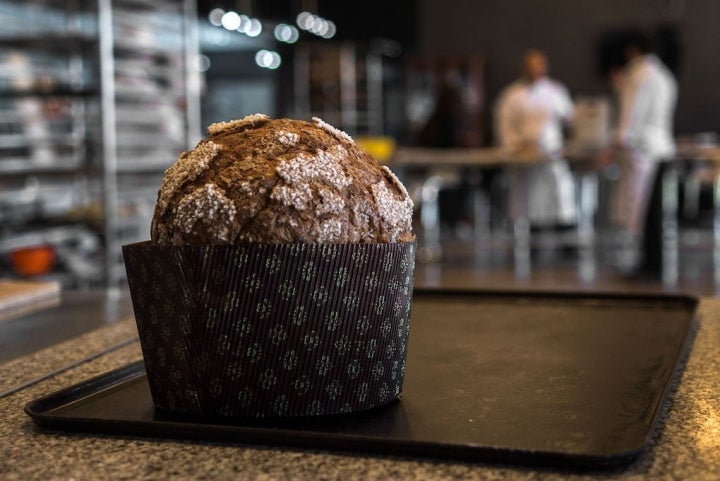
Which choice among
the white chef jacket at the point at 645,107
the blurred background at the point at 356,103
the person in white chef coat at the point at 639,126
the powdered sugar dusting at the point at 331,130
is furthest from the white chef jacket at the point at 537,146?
the powdered sugar dusting at the point at 331,130

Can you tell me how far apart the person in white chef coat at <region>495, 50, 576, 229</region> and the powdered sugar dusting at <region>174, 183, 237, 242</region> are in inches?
273

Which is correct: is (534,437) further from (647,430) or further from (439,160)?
(439,160)

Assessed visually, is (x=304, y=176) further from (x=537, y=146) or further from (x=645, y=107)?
(x=537, y=146)

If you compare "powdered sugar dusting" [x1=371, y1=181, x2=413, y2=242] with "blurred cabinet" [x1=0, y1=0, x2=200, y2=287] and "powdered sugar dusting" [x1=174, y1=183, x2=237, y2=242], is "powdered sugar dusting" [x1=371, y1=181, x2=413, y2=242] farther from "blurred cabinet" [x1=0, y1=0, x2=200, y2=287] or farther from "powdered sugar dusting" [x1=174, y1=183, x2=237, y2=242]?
"blurred cabinet" [x1=0, y1=0, x2=200, y2=287]

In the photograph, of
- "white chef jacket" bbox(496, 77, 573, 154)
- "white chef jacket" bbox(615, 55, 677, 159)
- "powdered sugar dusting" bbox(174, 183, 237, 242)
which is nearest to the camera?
"powdered sugar dusting" bbox(174, 183, 237, 242)

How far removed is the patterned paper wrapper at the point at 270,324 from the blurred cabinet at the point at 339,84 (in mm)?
13241

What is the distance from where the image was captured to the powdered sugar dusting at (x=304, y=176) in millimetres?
714

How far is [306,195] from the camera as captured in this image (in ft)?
2.36

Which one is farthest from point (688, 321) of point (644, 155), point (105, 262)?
point (644, 155)

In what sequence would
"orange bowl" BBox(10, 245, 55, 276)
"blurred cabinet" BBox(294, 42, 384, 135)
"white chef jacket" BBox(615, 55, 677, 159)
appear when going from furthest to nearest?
"blurred cabinet" BBox(294, 42, 384, 135) < "white chef jacket" BBox(615, 55, 677, 159) < "orange bowl" BBox(10, 245, 55, 276)

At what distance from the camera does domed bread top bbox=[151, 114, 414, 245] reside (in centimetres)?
71

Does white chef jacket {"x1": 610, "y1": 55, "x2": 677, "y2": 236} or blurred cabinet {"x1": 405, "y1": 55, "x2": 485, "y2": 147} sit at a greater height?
blurred cabinet {"x1": 405, "y1": 55, "x2": 485, "y2": 147}

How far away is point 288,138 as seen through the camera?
2.53 ft

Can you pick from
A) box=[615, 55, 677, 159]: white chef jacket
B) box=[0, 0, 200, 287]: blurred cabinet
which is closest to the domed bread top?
box=[0, 0, 200, 287]: blurred cabinet
